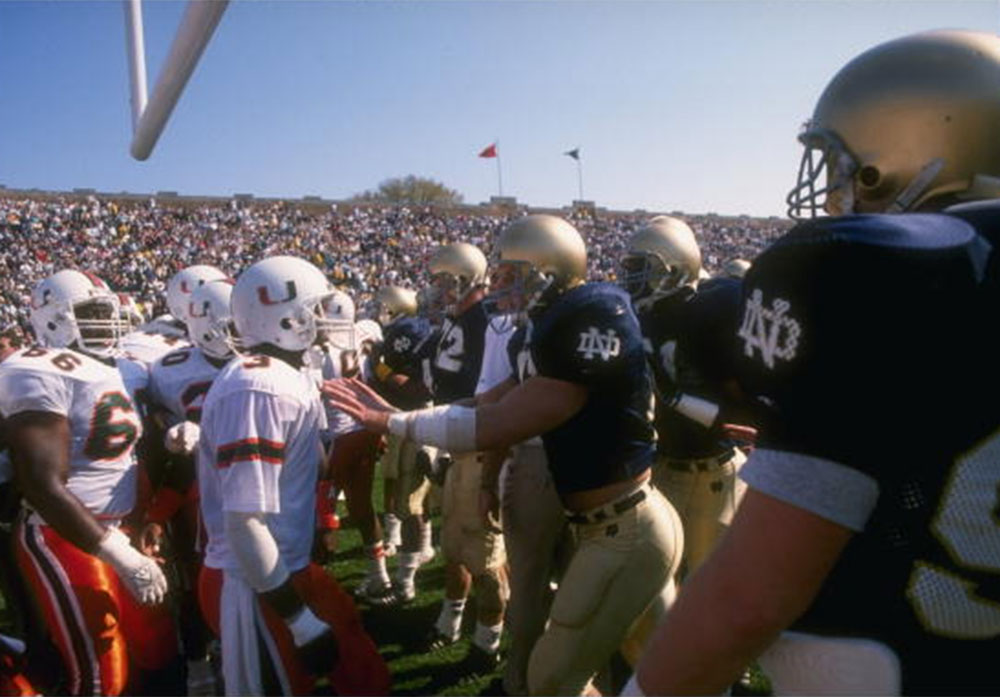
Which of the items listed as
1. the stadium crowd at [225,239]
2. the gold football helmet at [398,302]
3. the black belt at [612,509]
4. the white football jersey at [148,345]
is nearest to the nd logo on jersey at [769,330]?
the black belt at [612,509]

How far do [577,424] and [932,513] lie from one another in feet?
6.23

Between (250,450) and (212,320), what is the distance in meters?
2.37

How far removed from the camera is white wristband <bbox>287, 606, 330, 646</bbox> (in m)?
2.44

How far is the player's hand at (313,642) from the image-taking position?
2.44 meters

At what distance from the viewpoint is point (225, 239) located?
33.5 metres

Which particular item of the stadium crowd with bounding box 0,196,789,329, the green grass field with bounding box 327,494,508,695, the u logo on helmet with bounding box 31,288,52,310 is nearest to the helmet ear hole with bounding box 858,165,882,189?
the green grass field with bounding box 327,494,508,695

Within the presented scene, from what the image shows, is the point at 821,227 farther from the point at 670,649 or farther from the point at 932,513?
the point at 670,649

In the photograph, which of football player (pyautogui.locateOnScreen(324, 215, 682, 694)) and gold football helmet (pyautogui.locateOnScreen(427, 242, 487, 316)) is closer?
football player (pyautogui.locateOnScreen(324, 215, 682, 694))

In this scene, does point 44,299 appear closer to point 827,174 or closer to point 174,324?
point 174,324

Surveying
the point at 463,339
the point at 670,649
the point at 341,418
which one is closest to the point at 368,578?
the point at 341,418

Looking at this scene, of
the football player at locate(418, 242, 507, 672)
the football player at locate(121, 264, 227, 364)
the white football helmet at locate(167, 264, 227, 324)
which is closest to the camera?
the football player at locate(418, 242, 507, 672)

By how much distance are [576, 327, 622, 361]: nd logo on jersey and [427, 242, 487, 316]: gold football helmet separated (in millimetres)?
3162

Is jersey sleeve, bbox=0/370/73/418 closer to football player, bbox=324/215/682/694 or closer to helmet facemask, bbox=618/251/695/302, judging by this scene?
football player, bbox=324/215/682/694

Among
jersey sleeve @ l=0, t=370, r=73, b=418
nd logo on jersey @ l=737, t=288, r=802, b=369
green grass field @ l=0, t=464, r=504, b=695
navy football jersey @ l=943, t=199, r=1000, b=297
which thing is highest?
navy football jersey @ l=943, t=199, r=1000, b=297
